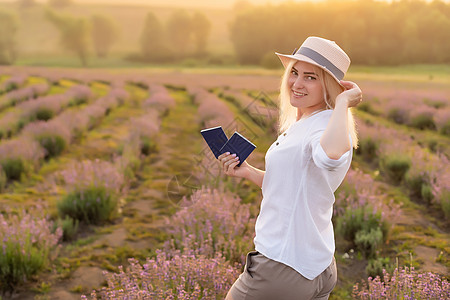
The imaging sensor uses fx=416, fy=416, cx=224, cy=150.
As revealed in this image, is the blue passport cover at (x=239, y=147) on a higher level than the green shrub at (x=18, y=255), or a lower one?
higher

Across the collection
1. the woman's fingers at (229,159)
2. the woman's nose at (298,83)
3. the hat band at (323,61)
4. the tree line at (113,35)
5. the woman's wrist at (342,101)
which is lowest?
the tree line at (113,35)

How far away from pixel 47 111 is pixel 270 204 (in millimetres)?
11681

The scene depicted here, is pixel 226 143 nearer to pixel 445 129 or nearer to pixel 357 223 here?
pixel 357 223

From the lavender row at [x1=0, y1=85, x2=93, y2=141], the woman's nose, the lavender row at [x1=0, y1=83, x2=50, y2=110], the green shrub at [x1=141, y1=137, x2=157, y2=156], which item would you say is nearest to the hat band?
the woman's nose

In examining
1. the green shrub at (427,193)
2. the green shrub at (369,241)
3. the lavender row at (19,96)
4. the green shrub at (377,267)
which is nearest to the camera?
the green shrub at (377,267)

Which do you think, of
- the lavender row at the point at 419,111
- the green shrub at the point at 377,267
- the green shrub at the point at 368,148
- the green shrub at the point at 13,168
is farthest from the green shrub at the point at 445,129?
the green shrub at the point at 13,168

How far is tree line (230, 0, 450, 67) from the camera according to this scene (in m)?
47.2

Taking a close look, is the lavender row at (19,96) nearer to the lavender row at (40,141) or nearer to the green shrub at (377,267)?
the lavender row at (40,141)

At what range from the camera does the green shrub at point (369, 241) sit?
14.4 ft

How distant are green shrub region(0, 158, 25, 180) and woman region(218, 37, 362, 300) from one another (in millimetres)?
6328

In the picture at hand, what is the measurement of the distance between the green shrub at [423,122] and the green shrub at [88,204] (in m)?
10.8

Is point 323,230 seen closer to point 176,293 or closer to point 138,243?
point 176,293

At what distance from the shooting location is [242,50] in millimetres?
62500

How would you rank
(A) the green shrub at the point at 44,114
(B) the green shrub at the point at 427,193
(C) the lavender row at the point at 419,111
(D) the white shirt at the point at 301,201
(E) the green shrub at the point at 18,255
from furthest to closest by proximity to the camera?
(A) the green shrub at the point at 44,114
(C) the lavender row at the point at 419,111
(B) the green shrub at the point at 427,193
(E) the green shrub at the point at 18,255
(D) the white shirt at the point at 301,201
